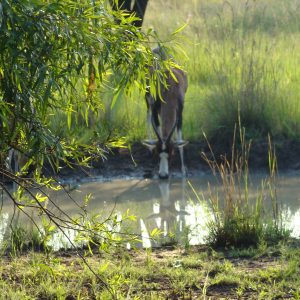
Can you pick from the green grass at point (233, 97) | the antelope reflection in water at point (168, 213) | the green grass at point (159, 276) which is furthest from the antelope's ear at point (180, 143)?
the green grass at point (159, 276)

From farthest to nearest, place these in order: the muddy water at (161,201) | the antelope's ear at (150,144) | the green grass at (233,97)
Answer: the green grass at (233,97)
the antelope's ear at (150,144)
the muddy water at (161,201)

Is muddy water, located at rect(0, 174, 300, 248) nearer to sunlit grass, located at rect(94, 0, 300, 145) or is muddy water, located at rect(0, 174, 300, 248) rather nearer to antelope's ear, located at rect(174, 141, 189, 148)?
antelope's ear, located at rect(174, 141, 189, 148)

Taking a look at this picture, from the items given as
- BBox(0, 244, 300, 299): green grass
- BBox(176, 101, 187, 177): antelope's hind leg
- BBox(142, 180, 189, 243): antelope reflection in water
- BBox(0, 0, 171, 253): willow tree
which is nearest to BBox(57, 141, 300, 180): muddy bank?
BBox(176, 101, 187, 177): antelope's hind leg

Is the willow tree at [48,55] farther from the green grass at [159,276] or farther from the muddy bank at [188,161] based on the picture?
the muddy bank at [188,161]

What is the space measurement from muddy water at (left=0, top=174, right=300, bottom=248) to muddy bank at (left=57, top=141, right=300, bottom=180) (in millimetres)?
234

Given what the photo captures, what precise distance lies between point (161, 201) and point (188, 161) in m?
1.87

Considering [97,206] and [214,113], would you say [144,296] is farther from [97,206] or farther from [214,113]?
[214,113]

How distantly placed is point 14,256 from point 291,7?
48.7 feet

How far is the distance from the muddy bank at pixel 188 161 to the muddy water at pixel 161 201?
0.23 m

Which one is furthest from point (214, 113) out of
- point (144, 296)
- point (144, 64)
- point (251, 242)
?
point (144, 64)

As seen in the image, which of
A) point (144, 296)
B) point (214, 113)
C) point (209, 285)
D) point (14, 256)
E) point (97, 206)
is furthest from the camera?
point (214, 113)

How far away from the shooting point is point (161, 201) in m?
9.89

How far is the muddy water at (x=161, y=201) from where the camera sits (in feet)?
27.3

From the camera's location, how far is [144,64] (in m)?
4.29
